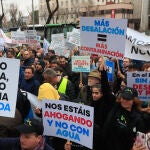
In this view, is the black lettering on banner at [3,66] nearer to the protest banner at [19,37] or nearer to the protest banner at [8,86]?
the protest banner at [8,86]

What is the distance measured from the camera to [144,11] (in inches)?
1933

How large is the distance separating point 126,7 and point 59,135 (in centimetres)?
8233

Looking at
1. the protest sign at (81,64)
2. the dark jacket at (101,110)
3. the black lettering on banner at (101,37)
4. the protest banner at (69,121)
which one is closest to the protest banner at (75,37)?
the protest sign at (81,64)

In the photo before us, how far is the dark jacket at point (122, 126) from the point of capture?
4.39 meters

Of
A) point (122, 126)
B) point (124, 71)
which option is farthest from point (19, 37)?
point (122, 126)

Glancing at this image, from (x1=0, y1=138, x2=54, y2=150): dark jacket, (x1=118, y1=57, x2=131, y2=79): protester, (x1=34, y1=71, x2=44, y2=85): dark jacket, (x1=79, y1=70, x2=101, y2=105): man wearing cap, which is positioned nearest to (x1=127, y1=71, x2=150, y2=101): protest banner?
(x1=79, y1=70, x2=101, y2=105): man wearing cap

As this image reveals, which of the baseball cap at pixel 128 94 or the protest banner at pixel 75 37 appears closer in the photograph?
the baseball cap at pixel 128 94

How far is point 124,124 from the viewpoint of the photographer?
441 centimetres

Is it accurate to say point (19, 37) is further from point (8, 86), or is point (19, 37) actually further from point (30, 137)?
point (30, 137)

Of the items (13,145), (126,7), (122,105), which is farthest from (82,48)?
(126,7)

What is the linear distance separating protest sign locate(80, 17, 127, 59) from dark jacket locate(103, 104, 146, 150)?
51.8 inches

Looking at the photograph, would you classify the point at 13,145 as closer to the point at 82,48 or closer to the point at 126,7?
the point at 82,48

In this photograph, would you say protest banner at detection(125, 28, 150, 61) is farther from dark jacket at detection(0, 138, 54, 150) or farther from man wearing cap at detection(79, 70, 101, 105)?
dark jacket at detection(0, 138, 54, 150)

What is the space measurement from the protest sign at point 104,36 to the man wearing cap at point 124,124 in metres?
1.23
